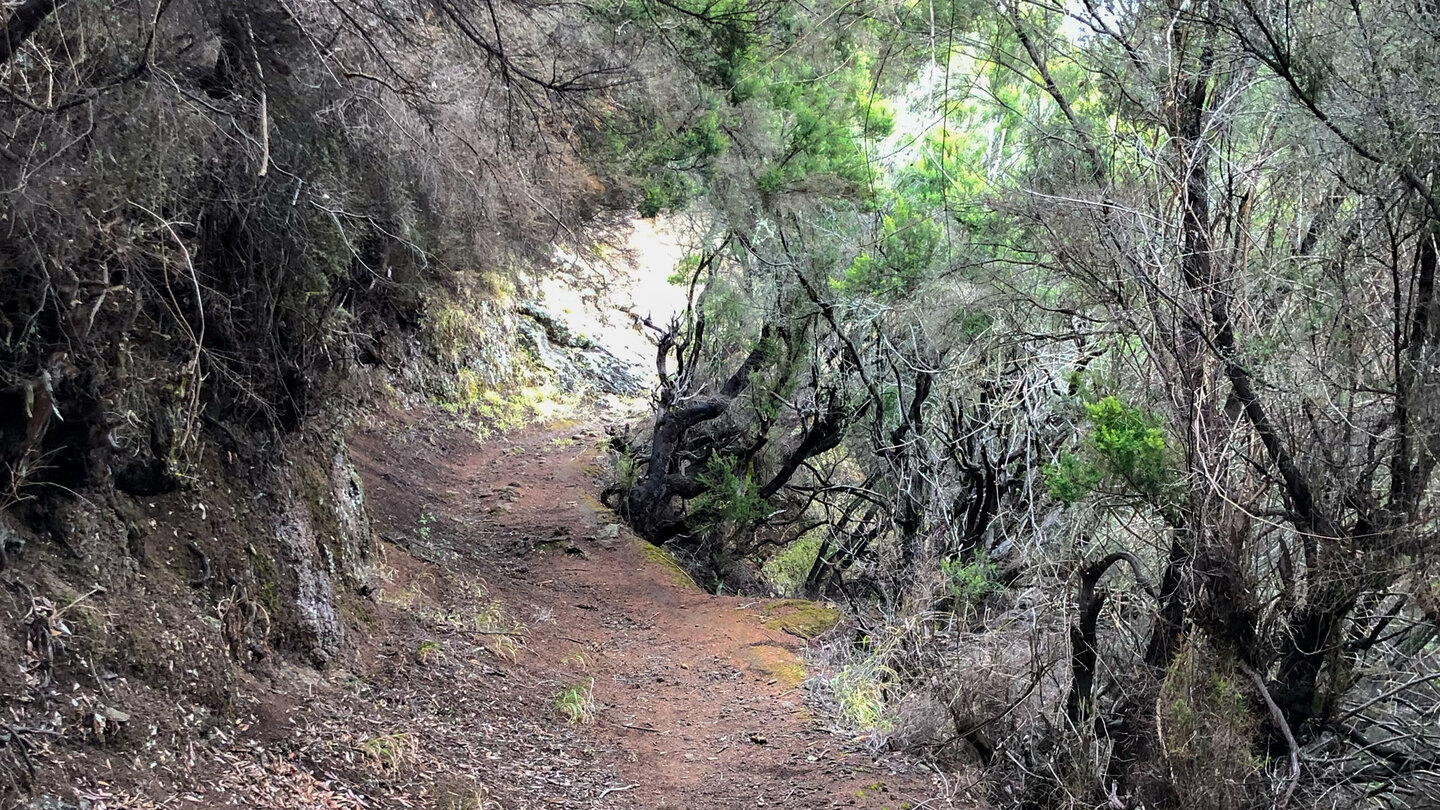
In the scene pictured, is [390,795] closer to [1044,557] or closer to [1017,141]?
[1044,557]

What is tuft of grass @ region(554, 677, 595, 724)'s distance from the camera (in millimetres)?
5927

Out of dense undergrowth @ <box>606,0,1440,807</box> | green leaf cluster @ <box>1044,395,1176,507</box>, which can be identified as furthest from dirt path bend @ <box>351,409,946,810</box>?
green leaf cluster @ <box>1044,395,1176,507</box>

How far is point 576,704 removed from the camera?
6004 millimetres

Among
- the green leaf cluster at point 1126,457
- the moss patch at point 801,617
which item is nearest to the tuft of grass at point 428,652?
the moss patch at point 801,617

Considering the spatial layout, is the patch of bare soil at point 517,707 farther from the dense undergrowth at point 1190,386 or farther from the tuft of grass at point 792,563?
the tuft of grass at point 792,563

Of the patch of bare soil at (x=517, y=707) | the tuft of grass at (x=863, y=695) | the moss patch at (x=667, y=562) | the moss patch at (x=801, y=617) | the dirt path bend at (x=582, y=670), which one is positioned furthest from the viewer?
the moss patch at (x=667, y=562)

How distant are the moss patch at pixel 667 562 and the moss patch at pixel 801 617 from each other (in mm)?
1259

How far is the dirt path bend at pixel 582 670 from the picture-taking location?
16.5 feet

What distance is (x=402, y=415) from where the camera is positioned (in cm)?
1346

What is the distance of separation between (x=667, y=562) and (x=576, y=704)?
4261 millimetres

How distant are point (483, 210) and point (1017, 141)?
3500 millimetres

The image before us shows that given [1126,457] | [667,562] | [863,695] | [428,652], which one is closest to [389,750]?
[428,652]

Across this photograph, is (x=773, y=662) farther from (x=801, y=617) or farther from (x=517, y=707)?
(x=517, y=707)

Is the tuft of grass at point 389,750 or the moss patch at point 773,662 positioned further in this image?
the moss patch at point 773,662
